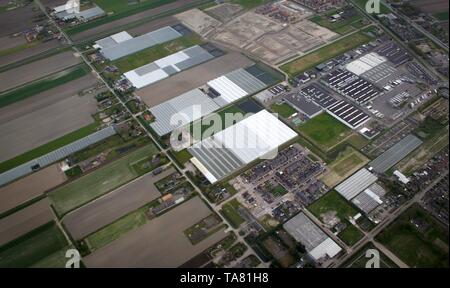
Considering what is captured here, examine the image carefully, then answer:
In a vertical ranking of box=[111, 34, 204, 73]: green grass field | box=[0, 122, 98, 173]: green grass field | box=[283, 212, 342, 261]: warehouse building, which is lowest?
box=[283, 212, 342, 261]: warehouse building

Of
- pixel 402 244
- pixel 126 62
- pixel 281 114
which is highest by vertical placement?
pixel 126 62

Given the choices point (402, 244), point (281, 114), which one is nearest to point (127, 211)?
point (281, 114)

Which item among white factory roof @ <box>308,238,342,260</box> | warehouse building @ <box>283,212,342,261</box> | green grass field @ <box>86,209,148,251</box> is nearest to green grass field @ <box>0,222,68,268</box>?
green grass field @ <box>86,209,148,251</box>

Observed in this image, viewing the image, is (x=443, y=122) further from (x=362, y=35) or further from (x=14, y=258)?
(x=14, y=258)

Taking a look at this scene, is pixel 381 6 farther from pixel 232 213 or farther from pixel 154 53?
pixel 232 213

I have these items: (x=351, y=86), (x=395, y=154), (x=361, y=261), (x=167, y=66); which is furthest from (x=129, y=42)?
(x=361, y=261)

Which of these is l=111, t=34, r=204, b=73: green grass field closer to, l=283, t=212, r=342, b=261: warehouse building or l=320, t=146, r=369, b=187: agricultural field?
l=320, t=146, r=369, b=187: agricultural field
